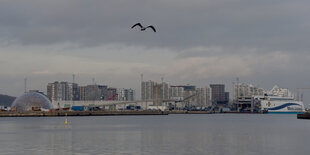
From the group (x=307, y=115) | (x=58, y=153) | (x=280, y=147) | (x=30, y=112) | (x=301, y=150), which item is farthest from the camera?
(x=30, y=112)

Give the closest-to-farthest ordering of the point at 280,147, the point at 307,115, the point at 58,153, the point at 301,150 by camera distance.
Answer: the point at 58,153, the point at 301,150, the point at 280,147, the point at 307,115

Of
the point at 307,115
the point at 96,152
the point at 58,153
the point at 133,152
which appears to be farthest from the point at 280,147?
the point at 307,115

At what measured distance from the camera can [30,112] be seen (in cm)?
19700

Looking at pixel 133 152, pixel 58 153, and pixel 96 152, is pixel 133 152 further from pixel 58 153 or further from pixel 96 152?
pixel 58 153

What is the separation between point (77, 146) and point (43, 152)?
20.5ft

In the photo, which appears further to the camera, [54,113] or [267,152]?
[54,113]

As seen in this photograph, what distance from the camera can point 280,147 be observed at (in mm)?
54188

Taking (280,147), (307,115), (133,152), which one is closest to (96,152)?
(133,152)

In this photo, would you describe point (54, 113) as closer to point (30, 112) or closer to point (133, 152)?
point (30, 112)

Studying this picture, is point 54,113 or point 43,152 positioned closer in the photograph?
point 43,152

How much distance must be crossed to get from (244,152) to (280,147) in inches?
321

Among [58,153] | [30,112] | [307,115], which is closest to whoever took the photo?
[58,153]

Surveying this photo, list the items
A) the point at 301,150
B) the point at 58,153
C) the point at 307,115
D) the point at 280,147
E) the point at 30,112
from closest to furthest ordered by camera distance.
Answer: the point at 58,153 → the point at 301,150 → the point at 280,147 → the point at 307,115 → the point at 30,112

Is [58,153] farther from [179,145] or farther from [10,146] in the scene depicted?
[179,145]
